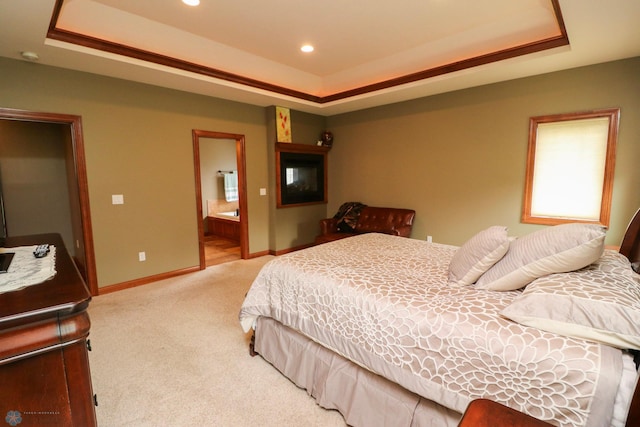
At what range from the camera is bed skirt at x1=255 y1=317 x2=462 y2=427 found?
142cm

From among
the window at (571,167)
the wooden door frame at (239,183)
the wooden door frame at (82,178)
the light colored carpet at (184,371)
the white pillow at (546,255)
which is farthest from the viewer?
the wooden door frame at (239,183)

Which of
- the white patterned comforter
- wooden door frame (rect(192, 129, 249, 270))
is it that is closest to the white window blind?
the white patterned comforter

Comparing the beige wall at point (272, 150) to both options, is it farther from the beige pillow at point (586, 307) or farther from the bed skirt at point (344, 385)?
the beige pillow at point (586, 307)

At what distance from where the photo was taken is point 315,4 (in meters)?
2.80

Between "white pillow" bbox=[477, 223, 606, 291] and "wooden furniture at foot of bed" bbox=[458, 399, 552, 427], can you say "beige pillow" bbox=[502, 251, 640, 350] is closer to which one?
"white pillow" bbox=[477, 223, 606, 291]

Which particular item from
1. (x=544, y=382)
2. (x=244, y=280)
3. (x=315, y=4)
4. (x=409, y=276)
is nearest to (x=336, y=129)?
(x=315, y=4)

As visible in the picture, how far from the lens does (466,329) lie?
127cm

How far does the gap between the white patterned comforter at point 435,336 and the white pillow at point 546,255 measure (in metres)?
0.09

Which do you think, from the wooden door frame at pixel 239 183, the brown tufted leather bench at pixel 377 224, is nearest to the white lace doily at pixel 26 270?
the wooden door frame at pixel 239 183

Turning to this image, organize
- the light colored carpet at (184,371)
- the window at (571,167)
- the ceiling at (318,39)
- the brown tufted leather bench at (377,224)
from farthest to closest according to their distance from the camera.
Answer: the brown tufted leather bench at (377,224) → the window at (571,167) → the ceiling at (318,39) → the light colored carpet at (184,371)

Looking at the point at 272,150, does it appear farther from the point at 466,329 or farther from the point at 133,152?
the point at 466,329

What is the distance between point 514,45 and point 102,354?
494 cm

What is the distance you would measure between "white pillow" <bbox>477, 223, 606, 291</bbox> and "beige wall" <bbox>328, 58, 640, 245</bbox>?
2.62 metres

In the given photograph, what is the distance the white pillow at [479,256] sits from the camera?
1.64 m
